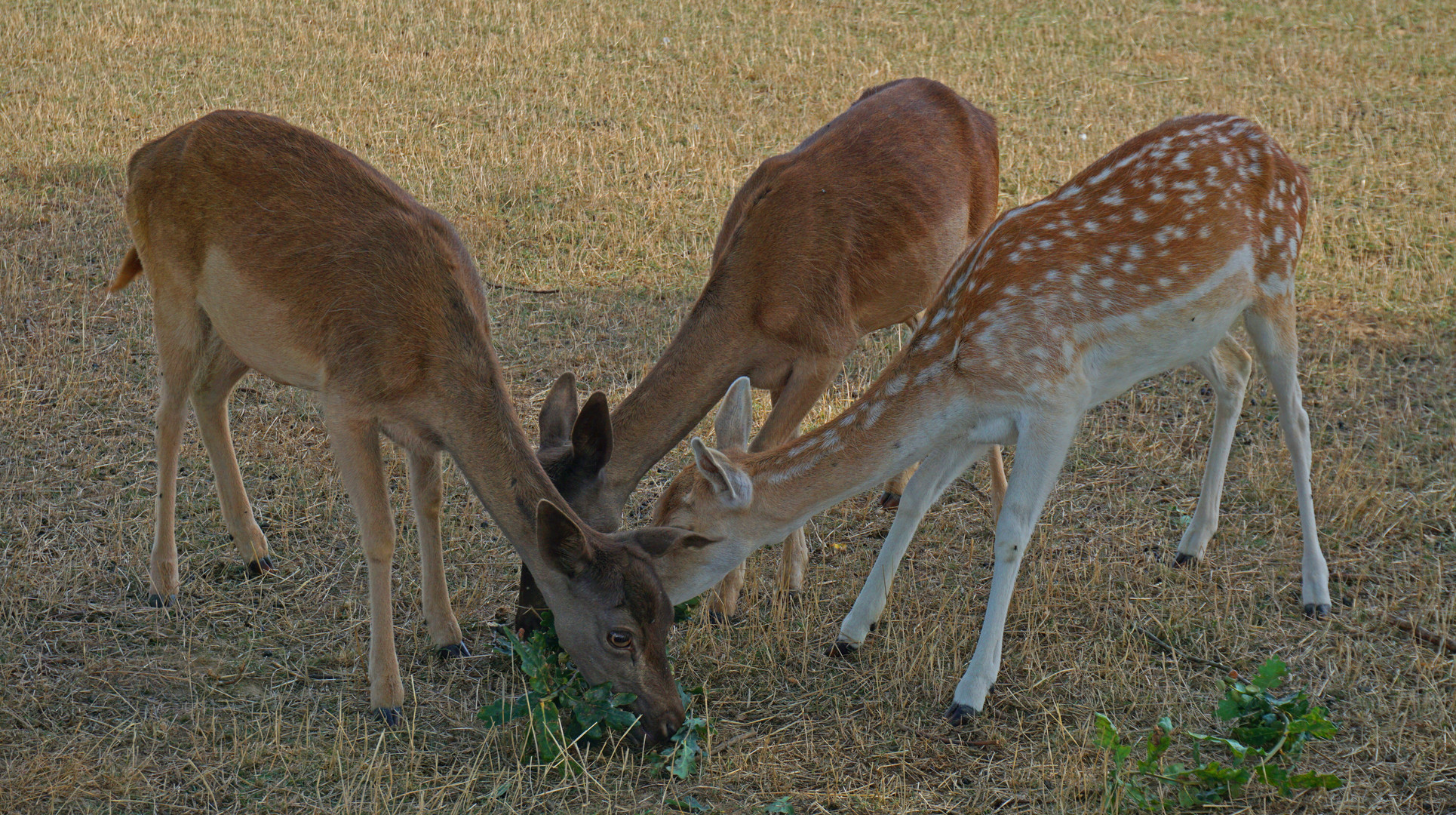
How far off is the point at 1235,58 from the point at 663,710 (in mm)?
12224

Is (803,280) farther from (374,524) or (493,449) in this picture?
(374,524)

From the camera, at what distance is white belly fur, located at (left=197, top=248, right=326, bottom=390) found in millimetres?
4605

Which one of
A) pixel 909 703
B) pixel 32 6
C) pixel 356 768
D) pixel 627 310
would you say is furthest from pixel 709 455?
pixel 32 6

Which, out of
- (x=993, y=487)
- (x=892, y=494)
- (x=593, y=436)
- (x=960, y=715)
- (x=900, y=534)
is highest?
(x=593, y=436)

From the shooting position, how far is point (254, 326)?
15.4ft

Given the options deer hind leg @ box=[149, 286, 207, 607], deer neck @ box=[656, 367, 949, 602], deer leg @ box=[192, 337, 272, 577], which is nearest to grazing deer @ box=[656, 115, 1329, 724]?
deer neck @ box=[656, 367, 949, 602]

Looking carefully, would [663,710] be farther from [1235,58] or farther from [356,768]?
[1235,58]

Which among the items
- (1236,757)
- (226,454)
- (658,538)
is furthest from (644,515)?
(1236,757)

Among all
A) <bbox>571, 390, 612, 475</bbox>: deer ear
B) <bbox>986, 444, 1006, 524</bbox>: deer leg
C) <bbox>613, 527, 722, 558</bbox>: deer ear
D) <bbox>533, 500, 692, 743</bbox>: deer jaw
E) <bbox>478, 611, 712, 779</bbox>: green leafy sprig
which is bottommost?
<bbox>986, 444, 1006, 524</bbox>: deer leg

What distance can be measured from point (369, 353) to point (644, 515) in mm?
Answer: 1954

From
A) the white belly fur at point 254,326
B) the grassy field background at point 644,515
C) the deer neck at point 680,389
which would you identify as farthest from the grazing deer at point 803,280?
the white belly fur at point 254,326

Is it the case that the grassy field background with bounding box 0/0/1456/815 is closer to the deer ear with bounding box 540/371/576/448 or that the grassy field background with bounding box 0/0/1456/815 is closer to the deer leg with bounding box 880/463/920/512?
the deer leg with bounding box 880/463/920/512

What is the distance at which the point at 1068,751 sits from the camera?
4168mm

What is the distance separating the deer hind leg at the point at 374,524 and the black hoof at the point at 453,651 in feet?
1.02
